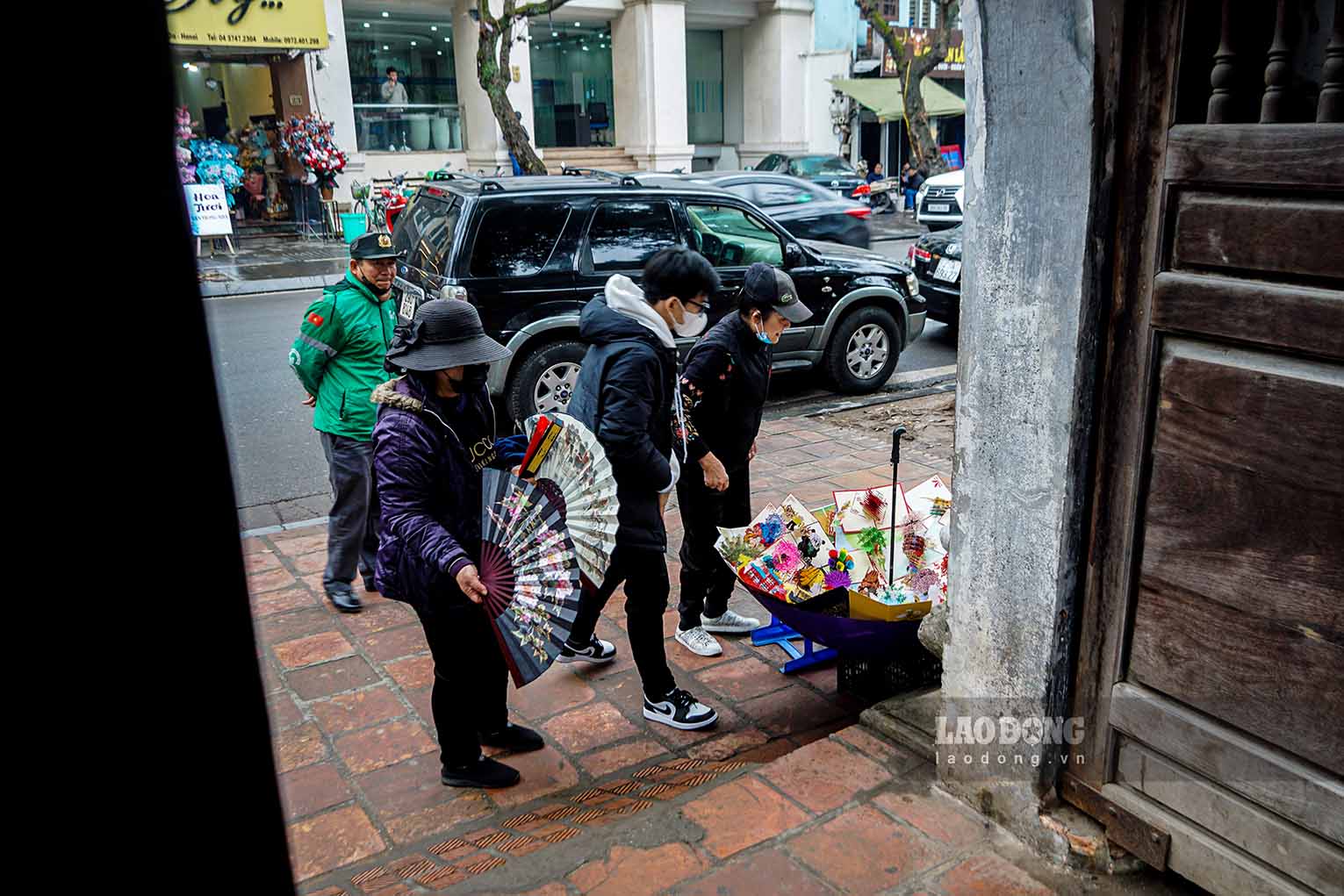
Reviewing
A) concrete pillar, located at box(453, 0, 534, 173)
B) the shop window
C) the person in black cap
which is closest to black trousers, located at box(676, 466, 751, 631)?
the person in black cap

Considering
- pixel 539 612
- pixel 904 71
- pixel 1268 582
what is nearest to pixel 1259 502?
pixel 1268 582

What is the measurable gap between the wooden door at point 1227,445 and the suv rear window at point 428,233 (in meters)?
5.82

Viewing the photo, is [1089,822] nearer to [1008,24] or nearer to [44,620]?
[1008,24]

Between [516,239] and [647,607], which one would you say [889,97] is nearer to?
[516,239]

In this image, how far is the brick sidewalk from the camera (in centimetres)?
296

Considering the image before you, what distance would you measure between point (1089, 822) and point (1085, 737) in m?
0.24

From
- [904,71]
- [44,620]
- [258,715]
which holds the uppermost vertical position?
[904,71]

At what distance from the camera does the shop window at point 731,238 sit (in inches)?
339

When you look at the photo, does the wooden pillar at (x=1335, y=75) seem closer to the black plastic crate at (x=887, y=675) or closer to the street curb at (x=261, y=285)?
the black plastic crate at (x=887, y=675)

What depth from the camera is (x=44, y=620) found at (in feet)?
2.62

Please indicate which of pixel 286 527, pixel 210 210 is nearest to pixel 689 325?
pixel 286 527

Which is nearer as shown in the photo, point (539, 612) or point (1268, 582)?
point (1268, 582)

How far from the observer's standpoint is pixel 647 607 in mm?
3877

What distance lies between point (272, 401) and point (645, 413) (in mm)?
6337
